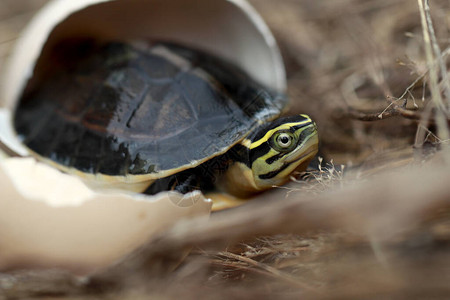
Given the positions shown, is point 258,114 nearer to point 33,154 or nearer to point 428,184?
point 428,184

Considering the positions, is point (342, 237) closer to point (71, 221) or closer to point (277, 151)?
point (277, 151)

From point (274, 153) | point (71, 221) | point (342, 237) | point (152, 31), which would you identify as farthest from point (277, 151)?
point (152, 31)

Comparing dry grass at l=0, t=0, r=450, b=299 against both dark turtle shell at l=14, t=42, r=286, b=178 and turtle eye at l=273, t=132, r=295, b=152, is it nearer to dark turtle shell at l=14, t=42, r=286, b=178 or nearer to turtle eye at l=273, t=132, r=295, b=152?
turtle eye at l=273, t=132, r=295, b=152

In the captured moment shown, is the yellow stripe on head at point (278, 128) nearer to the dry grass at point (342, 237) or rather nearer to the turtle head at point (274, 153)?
the turtle head at point (274, 153)

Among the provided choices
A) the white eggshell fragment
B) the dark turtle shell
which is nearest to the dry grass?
the white eggshell fragment

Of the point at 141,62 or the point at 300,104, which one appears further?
the point at 300,104

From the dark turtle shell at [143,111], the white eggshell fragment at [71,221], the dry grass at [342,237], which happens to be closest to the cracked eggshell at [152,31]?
the dark turtle shell at [143,111]

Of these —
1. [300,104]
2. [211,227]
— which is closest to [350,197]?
[211,227]
